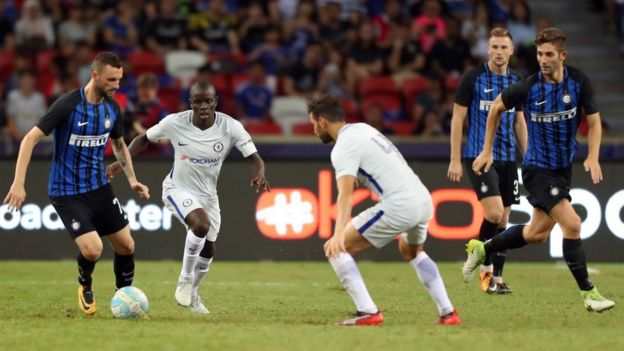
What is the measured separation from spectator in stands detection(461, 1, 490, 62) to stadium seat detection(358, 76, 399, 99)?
6.19 feet

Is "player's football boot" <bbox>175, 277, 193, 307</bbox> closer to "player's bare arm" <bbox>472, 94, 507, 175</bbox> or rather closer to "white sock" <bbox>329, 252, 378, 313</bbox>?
"white sock" <bbox>329, 252, 378, 313</bbox>

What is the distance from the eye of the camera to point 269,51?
2089 cm

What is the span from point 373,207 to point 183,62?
11.6 meters

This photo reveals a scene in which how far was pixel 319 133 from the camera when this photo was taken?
9.41 metres

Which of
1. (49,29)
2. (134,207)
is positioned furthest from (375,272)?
(49,29)

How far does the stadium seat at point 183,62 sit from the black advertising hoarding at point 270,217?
4538 mm

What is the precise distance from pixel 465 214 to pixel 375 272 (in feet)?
5.30

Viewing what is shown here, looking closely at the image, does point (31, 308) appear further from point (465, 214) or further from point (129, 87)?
point (129, 87)

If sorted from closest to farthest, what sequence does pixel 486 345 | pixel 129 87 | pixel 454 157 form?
pixel 486 345
pixel 454 157
pixel 129 87

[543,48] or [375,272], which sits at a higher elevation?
[543,48]

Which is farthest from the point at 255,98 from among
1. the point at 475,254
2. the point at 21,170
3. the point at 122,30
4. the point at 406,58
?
the point at 21,170

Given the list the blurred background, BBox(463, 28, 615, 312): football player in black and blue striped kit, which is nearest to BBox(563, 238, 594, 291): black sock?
BBox(463, 28, 615, 312): football player in black and blue striped kit

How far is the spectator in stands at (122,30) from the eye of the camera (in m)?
20.8

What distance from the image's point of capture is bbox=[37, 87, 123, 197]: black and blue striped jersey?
10.3 metres
